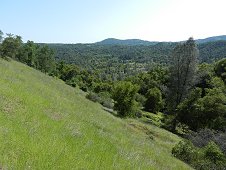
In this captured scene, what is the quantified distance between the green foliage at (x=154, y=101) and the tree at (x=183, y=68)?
3380 centimetres

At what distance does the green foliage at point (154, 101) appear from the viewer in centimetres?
8588

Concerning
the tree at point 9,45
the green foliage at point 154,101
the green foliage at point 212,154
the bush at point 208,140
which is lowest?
the green foliage at point 154,101

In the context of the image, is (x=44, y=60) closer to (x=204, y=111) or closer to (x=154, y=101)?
(x=154, y=101)

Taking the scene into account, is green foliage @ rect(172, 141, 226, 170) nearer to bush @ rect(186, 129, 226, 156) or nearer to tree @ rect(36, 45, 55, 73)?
bush @ rect(186, 129, 226, 156)

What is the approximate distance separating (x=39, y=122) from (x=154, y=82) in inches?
3689

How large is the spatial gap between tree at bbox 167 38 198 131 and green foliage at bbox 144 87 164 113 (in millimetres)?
33801

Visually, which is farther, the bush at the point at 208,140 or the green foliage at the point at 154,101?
the green foliage at the point at 154,101

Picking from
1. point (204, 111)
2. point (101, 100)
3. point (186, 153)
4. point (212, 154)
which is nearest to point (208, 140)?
point (212, 154)

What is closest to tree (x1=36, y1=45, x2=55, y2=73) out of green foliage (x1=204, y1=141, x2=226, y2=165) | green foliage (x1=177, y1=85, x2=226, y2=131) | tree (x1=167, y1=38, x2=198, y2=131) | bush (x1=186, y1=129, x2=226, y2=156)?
tree (x1=167, y1=38, x2=198, y2=131)

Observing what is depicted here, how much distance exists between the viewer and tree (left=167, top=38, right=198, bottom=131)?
49.9 m

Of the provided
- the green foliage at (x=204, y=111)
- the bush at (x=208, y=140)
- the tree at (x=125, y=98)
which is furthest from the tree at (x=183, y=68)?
the bush at (x=208, y=140)

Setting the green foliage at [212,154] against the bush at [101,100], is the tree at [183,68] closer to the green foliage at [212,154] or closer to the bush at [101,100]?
the bush at [101,100]

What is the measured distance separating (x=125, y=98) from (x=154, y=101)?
42626 millimetres

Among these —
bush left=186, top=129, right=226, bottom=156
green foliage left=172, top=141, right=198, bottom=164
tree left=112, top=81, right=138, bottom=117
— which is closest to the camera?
green foliage left=172, top=141, right=198, bottom=164
